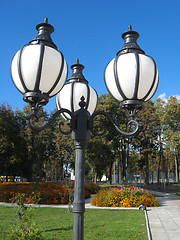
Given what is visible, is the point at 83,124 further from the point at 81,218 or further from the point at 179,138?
the point at 179,138

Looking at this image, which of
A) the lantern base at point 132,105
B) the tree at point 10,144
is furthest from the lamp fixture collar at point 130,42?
the tree at point 10,144

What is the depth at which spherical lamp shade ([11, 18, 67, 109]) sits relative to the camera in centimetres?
209

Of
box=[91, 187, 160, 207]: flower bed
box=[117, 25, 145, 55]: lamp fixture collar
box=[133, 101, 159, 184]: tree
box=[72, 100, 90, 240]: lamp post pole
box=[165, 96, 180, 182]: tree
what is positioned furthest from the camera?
box=[133, 101, 159, 184]: tree

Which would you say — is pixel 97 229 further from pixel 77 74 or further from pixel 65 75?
pixel 65 75

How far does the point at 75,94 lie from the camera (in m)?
3.01

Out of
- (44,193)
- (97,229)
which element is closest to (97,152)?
(44,193)

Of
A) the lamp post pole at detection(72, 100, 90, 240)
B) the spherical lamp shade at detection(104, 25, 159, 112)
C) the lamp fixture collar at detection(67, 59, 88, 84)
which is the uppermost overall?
the lamp fixture collar at detection(67, 59, 88, 84)

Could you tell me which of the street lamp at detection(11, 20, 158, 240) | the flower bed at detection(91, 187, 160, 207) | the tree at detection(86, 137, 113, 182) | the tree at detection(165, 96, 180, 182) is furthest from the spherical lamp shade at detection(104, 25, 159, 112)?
the tree at detection(165, 96, 180, 182)

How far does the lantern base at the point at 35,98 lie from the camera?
2.12m

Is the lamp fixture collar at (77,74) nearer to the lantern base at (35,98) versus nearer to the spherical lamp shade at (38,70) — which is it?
the spherical lamp shade at (38,70)

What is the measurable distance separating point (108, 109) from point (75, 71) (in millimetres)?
26732

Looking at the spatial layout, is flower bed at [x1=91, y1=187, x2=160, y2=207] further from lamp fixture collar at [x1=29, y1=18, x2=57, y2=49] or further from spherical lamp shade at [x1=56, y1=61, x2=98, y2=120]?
lamp fixture collar at [x1=29, y1=18, x2=57, y2=49]

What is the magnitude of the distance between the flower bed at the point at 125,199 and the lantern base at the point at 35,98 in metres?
11.2

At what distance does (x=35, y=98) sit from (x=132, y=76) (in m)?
0.98
